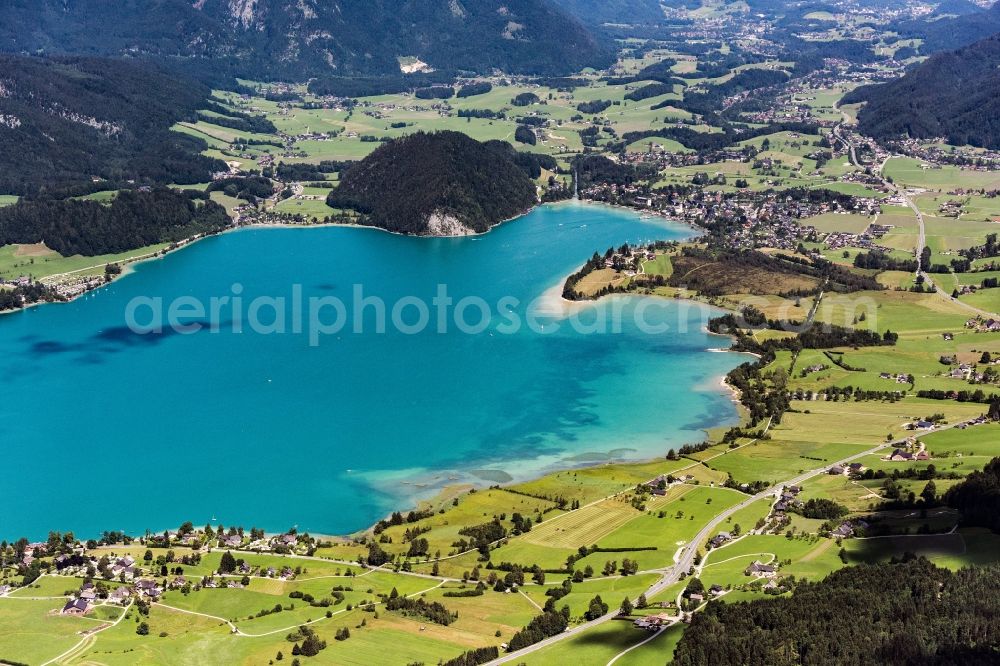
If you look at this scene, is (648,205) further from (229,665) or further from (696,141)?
(229,665)

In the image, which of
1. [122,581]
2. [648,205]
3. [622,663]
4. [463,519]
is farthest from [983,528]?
[648,205]

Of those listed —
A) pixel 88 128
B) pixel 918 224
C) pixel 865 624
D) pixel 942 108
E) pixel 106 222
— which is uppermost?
pixel 942 108

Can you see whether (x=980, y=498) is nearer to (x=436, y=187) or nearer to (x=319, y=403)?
(x=319, y=403)

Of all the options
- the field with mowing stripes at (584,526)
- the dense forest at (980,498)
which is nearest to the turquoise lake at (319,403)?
the field with mowing stripes at (584,526)

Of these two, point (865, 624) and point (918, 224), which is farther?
point (918, 224)

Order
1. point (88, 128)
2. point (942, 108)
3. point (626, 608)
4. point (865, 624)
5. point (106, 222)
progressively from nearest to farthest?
point (865, 624) → point (626, 608) → point (106, 222) → point (88, 128) → point (942, 108)

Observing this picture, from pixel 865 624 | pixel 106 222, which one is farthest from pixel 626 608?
pixel 106 222
